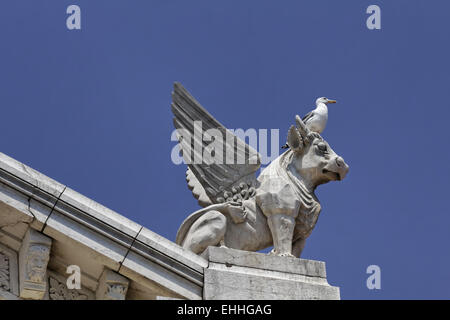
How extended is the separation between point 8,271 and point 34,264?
18.4 inches

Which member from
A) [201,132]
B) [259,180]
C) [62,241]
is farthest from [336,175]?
[62,241]

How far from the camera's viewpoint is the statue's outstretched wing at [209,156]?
1518 centimetres

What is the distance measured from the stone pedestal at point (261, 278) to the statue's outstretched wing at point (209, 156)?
2330mm

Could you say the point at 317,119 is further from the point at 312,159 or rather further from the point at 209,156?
the point at 209,156

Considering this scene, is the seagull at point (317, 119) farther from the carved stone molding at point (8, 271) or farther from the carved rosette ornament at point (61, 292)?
the carved stone molding at point (8, 271)

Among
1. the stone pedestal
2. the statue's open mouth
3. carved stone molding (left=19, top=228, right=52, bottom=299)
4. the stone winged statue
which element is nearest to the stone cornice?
carved stone molding (left=19, top=228, right=52, bottom=299)

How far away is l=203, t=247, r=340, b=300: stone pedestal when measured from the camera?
1217 cm

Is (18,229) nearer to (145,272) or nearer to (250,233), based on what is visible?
(145,272)

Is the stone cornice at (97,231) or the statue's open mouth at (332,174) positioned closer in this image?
the stone cornice at (97,231)

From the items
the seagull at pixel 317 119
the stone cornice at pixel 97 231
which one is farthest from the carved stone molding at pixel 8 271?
the seagull at pixel 317 119

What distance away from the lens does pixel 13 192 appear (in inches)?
470

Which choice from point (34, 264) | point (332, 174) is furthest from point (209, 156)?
point (34, 264)
